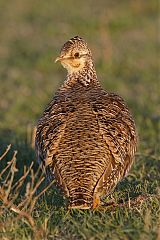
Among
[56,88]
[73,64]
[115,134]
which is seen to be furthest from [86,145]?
[56,88]

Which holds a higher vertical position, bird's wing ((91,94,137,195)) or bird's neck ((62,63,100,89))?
bird's neck ((62,63,100,89))

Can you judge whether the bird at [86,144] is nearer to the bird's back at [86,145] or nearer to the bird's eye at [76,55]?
the bird's back at [86,145]

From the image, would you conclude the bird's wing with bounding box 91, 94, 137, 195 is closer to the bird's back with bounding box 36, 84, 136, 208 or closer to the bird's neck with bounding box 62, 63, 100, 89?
the bird's back with bounding box 36, 84, 136, 208

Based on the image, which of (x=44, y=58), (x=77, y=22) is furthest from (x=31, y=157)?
(x=77, y=22)

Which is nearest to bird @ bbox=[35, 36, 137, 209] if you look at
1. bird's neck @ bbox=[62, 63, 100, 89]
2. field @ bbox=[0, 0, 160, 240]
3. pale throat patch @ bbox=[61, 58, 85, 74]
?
field @ bbox=[0, 0, 160, 240]

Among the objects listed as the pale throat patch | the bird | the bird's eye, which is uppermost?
the bird's eye

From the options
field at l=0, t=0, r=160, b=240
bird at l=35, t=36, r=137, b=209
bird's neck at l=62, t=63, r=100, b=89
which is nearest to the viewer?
field at l=0, t=0, r=160, b=240

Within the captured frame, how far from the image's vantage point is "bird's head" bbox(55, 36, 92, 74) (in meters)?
6.79

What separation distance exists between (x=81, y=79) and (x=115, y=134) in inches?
48.8

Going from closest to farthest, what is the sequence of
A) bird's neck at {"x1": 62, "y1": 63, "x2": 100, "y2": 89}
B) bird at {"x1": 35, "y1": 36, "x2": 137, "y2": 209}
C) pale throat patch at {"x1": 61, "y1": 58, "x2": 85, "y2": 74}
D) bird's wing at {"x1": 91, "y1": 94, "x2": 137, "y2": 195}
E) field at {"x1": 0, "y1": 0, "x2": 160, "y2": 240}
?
field at {"x1": 0, "y1": 0, "x2": 160, "y2": 240}
bird at {"x1": 35, "y1": 36, "x2": 137, "y2": 209}
bird's wing at {"x1": 91, "y1": 94, "x2": 137, "y2": 195}
bird's neck at {"x1": 62, "y1": 63, "x2": 100, "y2": 89}
pale throat patch at {"x1": 61, "y1": 58, "x2": 85, "y2": 74}

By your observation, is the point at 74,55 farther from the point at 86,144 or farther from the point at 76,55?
the point at 86,144

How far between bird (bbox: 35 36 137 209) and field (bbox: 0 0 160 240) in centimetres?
18

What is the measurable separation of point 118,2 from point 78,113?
1722 cm

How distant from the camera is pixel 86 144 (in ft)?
18.0
